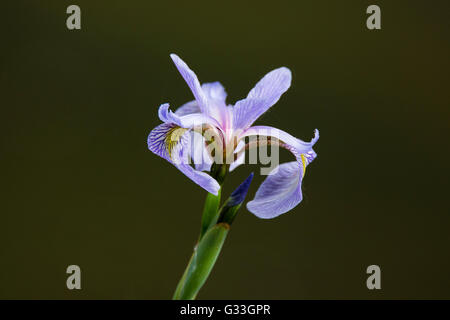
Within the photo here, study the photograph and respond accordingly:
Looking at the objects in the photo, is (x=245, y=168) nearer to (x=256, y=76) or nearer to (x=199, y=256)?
(x=256, y=76)

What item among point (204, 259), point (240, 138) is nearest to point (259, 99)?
point (240, 138)

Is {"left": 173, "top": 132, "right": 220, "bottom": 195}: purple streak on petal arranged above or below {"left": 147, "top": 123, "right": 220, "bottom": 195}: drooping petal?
below

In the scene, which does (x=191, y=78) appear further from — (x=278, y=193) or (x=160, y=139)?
(x=278, y=193)

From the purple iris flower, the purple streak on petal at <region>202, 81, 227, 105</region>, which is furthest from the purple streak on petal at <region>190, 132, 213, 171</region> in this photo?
the purple streak on petal at <region>202, 81, 227, 105</region>

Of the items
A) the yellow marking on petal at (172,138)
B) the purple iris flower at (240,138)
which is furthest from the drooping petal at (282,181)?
the yellow marking on petal at (172,138)

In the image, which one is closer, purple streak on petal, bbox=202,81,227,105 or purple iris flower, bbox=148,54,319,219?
purple iris flower, bbox=148,54,319,219

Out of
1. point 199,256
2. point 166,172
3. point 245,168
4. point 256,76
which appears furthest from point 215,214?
point 256,76

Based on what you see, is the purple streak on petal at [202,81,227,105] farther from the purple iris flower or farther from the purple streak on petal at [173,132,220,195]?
the purple streak on petal at [173,132,220,195]
